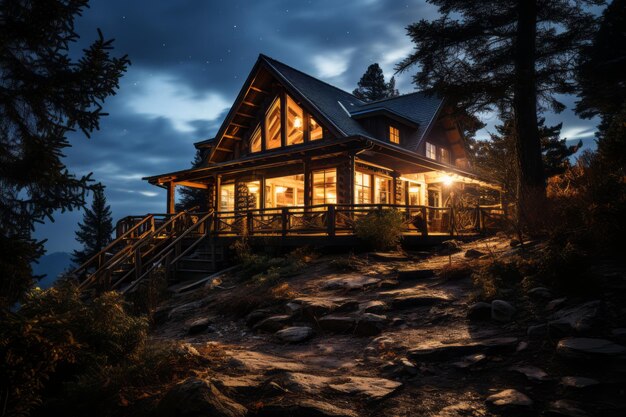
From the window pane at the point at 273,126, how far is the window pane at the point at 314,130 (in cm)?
251

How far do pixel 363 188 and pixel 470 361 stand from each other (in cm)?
1575

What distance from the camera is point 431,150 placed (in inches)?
1009

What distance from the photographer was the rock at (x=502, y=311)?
6141mm

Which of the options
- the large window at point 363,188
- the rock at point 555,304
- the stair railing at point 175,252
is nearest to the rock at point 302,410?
the rock at point 555,304

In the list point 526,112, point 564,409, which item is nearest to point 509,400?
point 564,409

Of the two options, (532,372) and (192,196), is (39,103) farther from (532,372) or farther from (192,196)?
(192,196)

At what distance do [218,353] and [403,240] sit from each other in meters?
9.74

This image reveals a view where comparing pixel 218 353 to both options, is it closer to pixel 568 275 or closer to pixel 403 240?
pixel 568 275

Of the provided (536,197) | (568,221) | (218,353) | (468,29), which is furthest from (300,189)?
(218,353)

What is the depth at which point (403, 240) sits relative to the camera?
47.8 ft

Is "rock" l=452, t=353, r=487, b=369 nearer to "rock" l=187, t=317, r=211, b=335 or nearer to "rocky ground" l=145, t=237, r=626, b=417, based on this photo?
"rocky ground" l=145, t=237, r=626, b=417

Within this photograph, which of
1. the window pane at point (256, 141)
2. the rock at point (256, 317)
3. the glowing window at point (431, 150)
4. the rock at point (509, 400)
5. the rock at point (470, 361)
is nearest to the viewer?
the rock at point (509, 400)

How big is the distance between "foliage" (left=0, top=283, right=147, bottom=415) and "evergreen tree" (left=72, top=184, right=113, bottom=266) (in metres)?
35.3

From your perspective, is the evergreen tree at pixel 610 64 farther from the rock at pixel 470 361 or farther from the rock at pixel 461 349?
the rock at pixel 470 361
